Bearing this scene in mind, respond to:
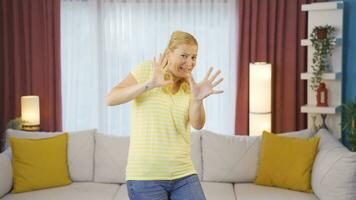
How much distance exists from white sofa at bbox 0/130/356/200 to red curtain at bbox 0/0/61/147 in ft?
3.56

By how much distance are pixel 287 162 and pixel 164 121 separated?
1880mm

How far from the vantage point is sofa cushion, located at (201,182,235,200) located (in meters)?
3.46

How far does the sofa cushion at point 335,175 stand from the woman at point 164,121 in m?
1.43

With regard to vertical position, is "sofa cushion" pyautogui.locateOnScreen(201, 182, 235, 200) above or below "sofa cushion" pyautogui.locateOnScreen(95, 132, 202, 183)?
below

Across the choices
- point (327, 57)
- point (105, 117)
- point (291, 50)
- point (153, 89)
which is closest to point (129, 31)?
point (105, 117)

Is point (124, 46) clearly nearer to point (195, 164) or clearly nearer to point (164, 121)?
point (195, 164)

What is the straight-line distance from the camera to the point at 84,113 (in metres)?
5.07

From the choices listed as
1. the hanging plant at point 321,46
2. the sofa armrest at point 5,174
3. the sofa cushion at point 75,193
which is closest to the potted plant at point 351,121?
the hanging plant at point 321,46

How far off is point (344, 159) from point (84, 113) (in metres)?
2.83

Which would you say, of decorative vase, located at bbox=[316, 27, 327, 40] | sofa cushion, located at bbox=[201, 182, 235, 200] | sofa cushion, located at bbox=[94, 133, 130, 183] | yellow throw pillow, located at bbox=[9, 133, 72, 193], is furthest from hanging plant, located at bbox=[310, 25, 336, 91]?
yellow throw pillow, located at bbox=[9, 133, 72, 193]

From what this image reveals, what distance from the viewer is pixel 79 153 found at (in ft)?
12.7

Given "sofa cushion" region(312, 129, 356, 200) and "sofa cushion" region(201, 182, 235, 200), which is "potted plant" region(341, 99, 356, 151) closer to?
"sofa cushion" region(312, 129, 356, 200)

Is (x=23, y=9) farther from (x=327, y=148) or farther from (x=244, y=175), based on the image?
(x=327, y=148)

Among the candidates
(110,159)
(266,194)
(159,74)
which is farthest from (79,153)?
(159,74)
